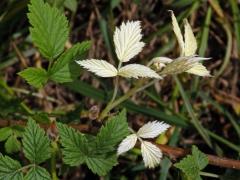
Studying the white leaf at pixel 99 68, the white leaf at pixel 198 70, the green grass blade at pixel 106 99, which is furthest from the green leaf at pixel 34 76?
the green grass blade at pixel 106 99

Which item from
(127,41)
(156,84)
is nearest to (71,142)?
(127,41)

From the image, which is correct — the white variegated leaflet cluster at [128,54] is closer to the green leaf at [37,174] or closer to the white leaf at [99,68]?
the white leaf at [99,68]

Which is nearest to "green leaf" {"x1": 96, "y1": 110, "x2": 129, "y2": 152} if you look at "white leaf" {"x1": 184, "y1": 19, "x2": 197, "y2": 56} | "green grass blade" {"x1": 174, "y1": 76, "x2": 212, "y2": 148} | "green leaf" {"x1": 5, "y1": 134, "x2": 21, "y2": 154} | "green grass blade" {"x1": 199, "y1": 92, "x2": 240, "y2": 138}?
"white leaf" {"x1": 184, "y1": 19, "x2": 197, "y2": 56}

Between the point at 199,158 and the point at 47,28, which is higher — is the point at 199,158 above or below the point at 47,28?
below

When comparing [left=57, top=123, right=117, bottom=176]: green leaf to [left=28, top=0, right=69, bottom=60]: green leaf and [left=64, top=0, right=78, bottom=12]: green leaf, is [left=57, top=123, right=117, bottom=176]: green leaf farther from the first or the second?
[left=64, top=0, right=78, bottom=12]: green leaf

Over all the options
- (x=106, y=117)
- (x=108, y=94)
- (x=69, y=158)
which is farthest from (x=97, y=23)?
(x=69, y=158)

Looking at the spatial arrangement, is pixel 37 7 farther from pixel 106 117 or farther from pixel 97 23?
pixel 97 23

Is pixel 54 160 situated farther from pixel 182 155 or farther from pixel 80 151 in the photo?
pixel 182 155

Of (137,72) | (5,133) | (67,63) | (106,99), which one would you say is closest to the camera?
(137,72)
